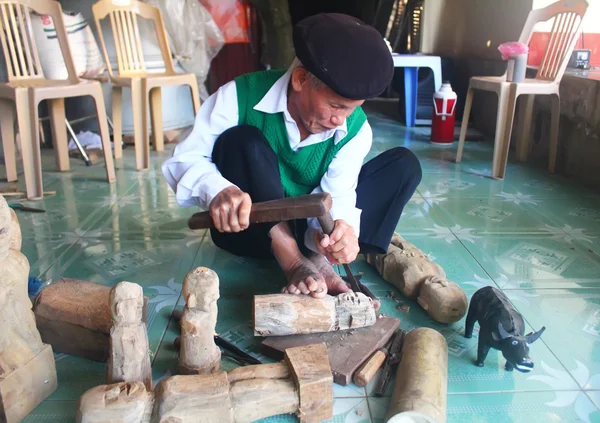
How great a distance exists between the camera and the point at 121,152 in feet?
10.9

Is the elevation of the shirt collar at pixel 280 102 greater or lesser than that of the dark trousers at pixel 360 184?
greater

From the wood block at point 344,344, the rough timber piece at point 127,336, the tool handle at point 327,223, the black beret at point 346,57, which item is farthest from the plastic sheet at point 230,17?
the rough timber piece at point 127,336

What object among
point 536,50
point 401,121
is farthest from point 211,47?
point 536,50

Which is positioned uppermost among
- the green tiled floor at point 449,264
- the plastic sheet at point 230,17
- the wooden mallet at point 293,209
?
the plastic sheet at point 230,17

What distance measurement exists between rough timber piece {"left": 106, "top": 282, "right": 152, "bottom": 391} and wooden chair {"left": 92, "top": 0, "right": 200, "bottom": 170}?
6.83 ft

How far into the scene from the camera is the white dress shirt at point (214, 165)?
1.35 metres

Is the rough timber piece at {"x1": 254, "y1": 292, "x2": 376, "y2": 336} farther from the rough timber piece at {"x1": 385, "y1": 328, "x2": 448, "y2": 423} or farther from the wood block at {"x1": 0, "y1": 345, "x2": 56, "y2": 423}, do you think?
the wood block at {"x1": 0, "y1": 345, "x2": 56, "y2": 423}

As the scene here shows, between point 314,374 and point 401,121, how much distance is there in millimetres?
3779

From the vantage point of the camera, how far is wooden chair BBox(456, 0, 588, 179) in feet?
8.71

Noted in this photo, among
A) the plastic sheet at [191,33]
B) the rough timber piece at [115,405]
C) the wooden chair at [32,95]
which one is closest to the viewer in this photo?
the rough timber piece at [115,405]

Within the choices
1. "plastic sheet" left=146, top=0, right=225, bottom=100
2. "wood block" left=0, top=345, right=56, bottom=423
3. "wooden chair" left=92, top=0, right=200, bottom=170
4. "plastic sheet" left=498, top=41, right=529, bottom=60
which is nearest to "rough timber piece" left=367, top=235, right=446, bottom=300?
"wood block" left=0, top=345, right=56, bottom=423

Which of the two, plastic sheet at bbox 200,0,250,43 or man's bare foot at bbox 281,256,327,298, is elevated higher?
plastic sheet at bbox 200,0,250,43

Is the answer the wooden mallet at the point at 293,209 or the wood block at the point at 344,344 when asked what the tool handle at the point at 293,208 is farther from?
the wood block at the point at 344,344

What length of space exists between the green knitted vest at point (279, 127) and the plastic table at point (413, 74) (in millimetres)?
2898
